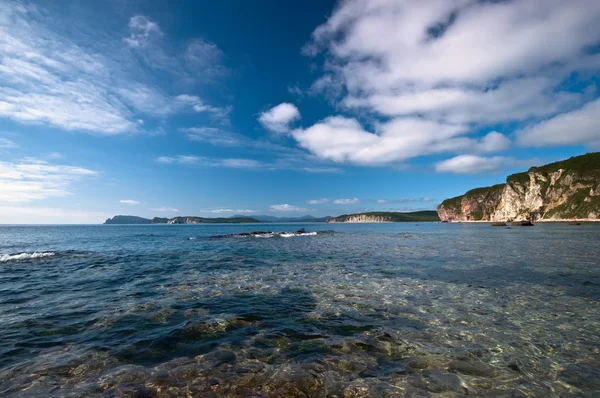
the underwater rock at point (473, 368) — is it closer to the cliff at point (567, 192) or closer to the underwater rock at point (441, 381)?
the underwater rock at point (441, 381)

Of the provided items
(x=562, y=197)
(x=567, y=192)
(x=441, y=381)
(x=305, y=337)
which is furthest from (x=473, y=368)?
(x=562, y=197)

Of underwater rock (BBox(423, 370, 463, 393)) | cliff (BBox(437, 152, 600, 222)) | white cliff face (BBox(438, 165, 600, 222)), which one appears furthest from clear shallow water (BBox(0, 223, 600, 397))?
cliff (BBox(437, 152, 600, 222))

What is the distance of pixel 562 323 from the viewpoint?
473 inches

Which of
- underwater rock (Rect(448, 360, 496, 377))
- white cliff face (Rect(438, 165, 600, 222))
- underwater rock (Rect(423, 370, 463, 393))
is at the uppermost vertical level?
white cliff face (Rect(438, 165, 600, 222))

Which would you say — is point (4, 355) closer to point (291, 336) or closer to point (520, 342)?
point (291, 336)

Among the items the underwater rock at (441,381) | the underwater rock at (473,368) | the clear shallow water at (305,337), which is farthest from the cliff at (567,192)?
the underwater rock at (441,381)

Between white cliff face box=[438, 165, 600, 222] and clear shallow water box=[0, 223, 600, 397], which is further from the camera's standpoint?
white cliff face box=[438, 165, 600, 222]

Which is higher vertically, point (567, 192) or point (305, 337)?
point (567, 192)

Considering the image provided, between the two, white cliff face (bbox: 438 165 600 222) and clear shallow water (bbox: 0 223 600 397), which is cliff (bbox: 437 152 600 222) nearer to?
white cliff face (bbox: 438 165 600 222)

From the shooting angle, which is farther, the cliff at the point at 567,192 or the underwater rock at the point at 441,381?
the cliff at the point at 567,192

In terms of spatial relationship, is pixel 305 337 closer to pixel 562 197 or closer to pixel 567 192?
pixel 567 192

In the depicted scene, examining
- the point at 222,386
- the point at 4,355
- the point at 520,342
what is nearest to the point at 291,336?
the point at 222,386

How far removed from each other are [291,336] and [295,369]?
262 cm

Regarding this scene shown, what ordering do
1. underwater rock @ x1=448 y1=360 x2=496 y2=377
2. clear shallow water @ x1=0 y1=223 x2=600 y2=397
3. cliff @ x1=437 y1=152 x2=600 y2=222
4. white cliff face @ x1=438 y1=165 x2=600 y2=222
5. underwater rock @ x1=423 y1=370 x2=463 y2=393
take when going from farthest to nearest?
cliff @ x1=437 y1=152 x2=600 y2=222 < white cliff face @ x1=438 y1=165 x2=600 y2=222 < underwater rock @ x1=448 y1=360 x2=496 y2=377 < clear shallow water @ x1=0 y1=223 x2=600 y2=397 < underwater rock @ x1=423 y1=370 x2=463 y2=393
